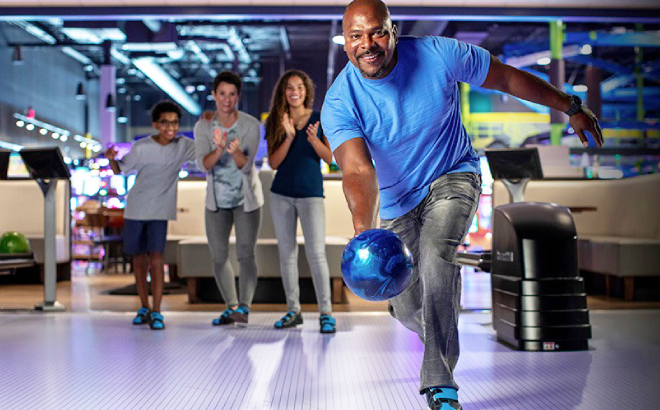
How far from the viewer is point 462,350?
3740 mm

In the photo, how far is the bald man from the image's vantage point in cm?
209

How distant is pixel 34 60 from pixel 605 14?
16367mm

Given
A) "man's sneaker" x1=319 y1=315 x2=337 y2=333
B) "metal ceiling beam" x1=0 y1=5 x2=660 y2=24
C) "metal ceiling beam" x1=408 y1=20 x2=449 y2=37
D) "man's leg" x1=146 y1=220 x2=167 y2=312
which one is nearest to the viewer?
"man's sneaker" x1=319 y1=315 x2=337 y2=333

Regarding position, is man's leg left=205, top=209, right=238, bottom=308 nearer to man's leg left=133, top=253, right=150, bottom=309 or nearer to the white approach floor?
the white approach floor

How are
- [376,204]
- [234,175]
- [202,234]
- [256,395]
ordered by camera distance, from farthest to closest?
1. [202,234]
2. [234,175]
3. [256,395]
4. [376,204]

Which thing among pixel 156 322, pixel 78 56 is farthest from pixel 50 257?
pixel 78 56

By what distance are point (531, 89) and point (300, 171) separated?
215cm

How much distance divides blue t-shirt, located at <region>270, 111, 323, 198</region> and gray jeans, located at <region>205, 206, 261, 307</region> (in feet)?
0.95

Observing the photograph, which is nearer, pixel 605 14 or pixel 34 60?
pixel 605 14

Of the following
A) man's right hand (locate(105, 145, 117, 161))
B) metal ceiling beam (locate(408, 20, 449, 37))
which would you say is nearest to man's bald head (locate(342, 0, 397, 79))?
man's right hand (locate(105, 145, 117, 161))

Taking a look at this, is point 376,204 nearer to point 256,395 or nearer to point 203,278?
point 256,395

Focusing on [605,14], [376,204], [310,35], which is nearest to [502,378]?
[376,204]

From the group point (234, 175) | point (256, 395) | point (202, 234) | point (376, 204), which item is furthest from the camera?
point (202, 234)

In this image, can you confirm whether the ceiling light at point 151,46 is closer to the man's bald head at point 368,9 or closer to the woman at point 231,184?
the woman at point 231,184
